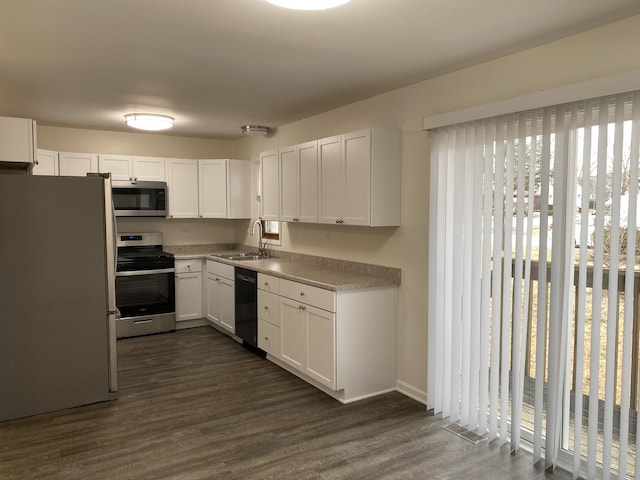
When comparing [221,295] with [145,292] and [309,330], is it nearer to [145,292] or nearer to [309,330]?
[145,292]

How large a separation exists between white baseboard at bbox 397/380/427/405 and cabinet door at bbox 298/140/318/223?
1.67 m

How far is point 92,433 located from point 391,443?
204 cm

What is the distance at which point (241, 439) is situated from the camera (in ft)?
10.2

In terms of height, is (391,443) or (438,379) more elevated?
(438,379)

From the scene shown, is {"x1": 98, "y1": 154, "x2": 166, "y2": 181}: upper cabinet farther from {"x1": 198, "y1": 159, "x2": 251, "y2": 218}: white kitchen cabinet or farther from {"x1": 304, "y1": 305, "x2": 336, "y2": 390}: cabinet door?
{"x1": 304, "y1": 305, "x2": 336, "y2": 390}: cabinet door

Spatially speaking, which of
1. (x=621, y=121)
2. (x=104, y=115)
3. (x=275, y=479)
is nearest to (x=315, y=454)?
(x=275, y=479)

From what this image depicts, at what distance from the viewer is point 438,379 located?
3.54 m

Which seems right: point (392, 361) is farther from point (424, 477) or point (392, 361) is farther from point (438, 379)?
point (424, 477)

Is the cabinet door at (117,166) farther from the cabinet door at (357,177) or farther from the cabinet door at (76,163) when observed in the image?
the cabinet door at (357,177)

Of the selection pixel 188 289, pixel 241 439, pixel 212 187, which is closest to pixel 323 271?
pixel 241 439

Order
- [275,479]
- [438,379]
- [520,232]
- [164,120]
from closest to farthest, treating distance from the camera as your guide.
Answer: [275,479]
[520,232]
[438,379]
[164,120]

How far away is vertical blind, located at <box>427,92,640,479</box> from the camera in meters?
2.45

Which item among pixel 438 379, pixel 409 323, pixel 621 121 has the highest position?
pixel 621 121

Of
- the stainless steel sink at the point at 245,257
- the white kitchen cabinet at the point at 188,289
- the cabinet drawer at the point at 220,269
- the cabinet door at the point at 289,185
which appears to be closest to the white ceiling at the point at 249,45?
the cabinet door at the point at 289,185
